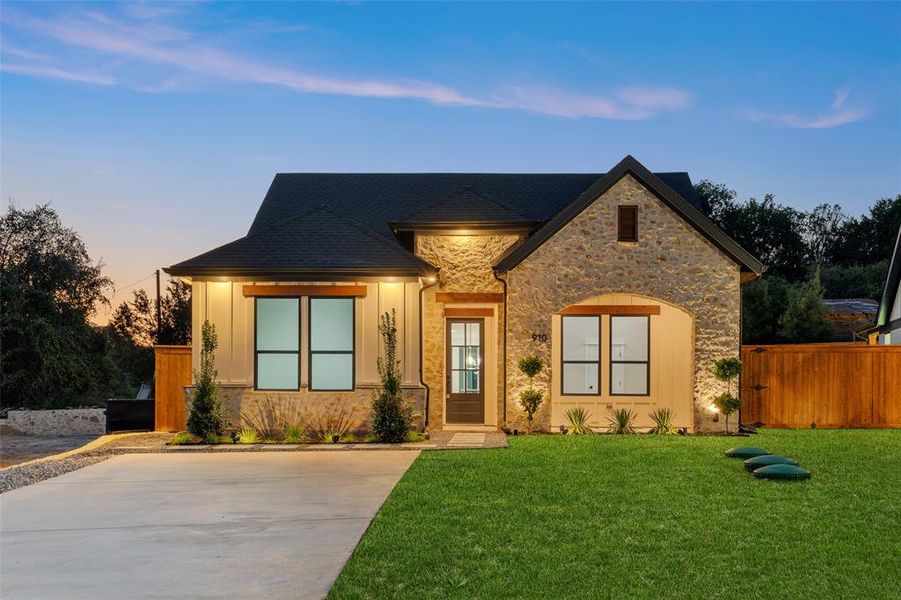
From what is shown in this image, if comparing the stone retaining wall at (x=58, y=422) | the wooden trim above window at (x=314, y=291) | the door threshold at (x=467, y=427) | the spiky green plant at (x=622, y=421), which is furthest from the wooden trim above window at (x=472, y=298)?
the stone retaining wall at (x=58, y=422)

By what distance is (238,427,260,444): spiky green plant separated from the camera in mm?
14586

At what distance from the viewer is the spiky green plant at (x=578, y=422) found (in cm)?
1567

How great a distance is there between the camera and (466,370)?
1677 centimetres

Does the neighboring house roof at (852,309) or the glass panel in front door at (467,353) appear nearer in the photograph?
the glass panel in front door at (467,353)

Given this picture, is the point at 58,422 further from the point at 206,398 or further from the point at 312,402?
the point at 312,402

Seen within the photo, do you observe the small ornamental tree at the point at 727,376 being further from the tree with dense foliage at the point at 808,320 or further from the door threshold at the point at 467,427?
the tree with dense foliage at the point at 808,320

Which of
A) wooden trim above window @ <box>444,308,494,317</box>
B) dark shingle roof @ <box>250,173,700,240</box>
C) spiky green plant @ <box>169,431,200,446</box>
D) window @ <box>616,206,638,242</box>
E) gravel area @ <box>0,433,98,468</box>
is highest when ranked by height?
dark shingle roof @ <box>250,173,700,240</box>

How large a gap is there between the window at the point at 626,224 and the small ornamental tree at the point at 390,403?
5253 millimetres

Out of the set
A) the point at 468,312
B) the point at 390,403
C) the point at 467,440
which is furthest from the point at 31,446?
the point at 467,440

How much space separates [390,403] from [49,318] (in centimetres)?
1833

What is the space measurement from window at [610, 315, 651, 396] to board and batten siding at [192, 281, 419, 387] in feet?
14.4

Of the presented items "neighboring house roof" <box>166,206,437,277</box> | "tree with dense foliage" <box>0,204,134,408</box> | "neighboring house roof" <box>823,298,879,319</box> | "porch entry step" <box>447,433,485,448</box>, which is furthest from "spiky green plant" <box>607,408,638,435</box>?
"neighboring house roof" <box>823,298,879,319</box>

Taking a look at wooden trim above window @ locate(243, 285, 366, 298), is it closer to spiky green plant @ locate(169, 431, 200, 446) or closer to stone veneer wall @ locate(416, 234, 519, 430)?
stone veneer wall @ locate(416, 234, 519, 430)

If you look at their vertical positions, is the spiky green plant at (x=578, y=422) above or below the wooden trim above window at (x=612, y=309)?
below
